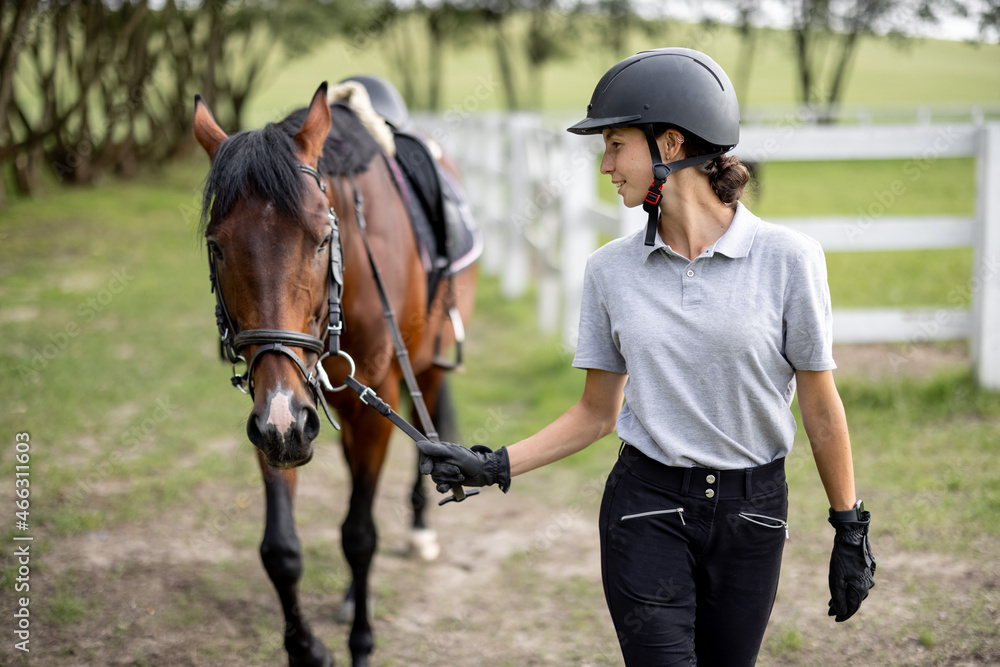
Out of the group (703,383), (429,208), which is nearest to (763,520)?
(703,383)

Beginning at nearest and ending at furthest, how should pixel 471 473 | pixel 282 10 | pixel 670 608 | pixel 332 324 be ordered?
1. pixel 670 608
2. pixel 471 473
3. pixel 332 324
4. pixel 282 10

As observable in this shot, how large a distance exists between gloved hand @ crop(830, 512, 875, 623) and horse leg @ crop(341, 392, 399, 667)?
1840mm

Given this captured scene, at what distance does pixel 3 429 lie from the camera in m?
5.66

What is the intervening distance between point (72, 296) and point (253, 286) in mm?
8441

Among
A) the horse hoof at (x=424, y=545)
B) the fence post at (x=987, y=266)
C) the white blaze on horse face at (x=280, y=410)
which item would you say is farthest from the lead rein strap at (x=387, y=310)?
the fence post at (x=987, y=266)

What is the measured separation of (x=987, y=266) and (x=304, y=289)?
5.08m

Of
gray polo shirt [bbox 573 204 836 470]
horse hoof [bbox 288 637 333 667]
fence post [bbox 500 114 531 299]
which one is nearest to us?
gray polo shirt [bbox 573 204 836 470]

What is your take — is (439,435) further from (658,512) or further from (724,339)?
(724,339)

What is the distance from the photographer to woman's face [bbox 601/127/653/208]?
2020mm

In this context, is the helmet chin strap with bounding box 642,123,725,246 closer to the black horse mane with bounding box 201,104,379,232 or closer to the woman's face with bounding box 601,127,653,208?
the woman's face with bounding box 601,127,653,208

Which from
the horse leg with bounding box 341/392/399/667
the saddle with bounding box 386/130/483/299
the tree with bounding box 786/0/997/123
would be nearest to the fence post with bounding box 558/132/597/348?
the saddle with bounding box 386/130/483/299

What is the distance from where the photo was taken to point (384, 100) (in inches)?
192

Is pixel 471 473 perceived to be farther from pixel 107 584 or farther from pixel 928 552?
pixel 928 552

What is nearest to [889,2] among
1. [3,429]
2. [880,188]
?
[880,188]
